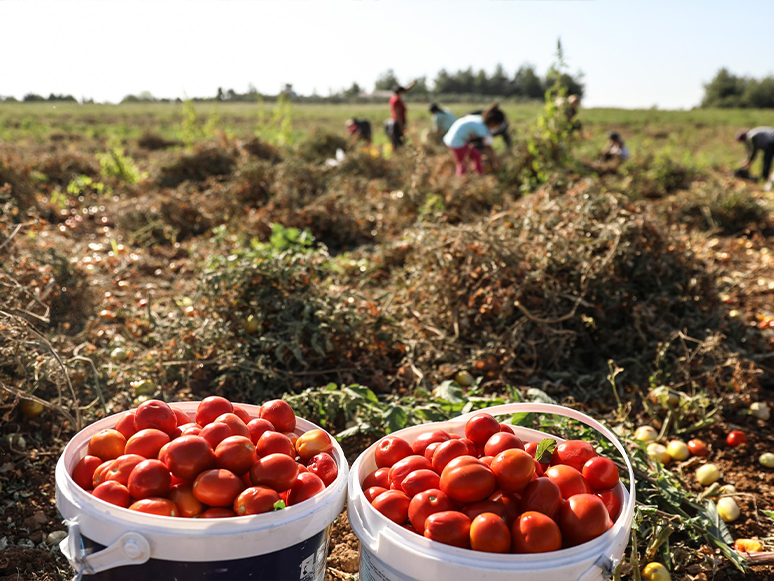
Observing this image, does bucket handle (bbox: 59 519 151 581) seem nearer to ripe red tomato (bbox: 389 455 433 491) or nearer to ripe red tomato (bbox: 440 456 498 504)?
ripe red tomato (bbox: 389 455 433 491)

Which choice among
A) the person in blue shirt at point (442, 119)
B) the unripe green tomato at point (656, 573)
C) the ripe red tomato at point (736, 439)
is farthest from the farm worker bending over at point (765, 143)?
the unripe green tomato at point (656, 573)

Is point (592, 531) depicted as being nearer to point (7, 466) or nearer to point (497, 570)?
point (497, 570)

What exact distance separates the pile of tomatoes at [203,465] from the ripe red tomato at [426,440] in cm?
28

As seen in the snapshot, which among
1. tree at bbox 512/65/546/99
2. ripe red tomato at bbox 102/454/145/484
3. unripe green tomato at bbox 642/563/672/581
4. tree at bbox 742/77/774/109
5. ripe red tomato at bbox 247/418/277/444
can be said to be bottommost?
unripe green tomato at bbox 642/563/672/581

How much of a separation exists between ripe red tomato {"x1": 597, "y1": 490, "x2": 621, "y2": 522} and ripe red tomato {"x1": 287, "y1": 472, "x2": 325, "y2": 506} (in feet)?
2.66

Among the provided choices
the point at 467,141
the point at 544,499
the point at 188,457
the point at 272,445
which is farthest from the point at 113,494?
the point at 467,141

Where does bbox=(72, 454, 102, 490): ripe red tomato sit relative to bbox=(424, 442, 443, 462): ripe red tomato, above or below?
above

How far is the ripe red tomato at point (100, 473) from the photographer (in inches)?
59.2

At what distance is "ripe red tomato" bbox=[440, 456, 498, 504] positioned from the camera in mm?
1495

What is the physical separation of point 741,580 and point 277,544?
6.05 ft

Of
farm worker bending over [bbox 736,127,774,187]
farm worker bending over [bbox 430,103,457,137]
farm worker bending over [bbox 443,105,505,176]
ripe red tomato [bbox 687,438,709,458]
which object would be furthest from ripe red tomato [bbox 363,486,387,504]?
farm worker bending over [bbox 736,127,774,187]

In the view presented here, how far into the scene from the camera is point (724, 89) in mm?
64500

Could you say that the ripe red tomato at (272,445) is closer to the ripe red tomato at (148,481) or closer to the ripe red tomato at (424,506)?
the ripe red tomato at (148,481)

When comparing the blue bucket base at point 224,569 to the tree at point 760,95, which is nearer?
the blue bucket base at point 224,569
